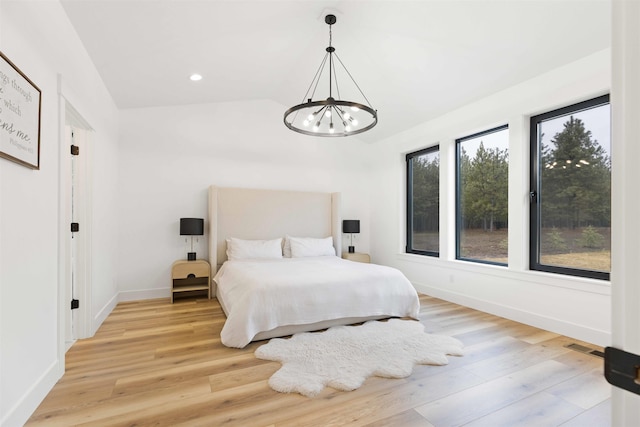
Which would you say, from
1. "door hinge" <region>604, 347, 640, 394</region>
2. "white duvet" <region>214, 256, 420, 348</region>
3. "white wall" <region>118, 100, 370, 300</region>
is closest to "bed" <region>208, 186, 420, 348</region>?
"white duvet" <region>214, 256, 420, 348</region>

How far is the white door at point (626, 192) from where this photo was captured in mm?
460

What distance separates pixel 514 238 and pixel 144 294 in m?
4.85

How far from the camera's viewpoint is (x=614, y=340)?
1.63ft

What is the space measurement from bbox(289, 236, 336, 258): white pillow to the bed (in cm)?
2

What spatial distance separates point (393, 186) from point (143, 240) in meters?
3.99

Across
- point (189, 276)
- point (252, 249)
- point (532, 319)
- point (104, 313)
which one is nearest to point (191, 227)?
point (189, 276)

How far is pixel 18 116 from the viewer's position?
1.74 meters

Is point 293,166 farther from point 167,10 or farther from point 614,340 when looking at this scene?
point 614,340

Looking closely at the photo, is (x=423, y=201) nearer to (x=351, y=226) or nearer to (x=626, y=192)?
(x=351, y=226)

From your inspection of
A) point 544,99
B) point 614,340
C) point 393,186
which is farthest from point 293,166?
point 614,340

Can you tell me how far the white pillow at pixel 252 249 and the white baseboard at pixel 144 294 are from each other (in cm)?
105

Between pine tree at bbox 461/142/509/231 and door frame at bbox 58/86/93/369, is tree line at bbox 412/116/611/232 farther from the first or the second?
door frame at bbox 58/86/93/369

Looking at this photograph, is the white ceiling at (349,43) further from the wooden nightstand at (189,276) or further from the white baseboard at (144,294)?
the white baseboard at (144,294)

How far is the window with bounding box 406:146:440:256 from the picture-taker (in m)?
4.89
